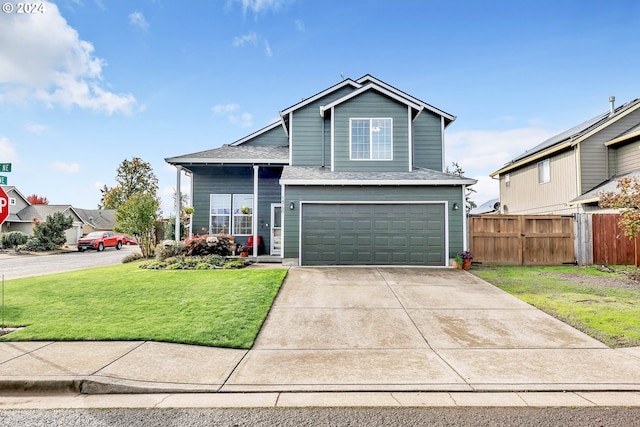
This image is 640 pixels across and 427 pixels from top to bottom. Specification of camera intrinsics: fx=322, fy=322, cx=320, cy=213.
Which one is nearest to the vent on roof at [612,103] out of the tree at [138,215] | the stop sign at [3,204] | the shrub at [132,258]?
the tree at [138,215]

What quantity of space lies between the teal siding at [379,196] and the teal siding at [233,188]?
345cm

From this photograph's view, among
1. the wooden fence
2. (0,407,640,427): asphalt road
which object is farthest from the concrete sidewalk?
the wooden fence

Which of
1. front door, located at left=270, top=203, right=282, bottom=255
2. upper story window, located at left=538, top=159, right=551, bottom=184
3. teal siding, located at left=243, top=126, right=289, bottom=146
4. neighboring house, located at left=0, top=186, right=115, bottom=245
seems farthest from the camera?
neighboring house, located at left=0, top=186, right=115, bottom=245

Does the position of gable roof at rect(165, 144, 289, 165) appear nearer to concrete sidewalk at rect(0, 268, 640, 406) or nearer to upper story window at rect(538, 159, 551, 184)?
concrete sidewalk at rect(0, 268, 640, 406)

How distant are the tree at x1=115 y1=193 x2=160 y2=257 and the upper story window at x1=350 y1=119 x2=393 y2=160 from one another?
9418 millimetres

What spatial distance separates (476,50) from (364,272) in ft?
36.7

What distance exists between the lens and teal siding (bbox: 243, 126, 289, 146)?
635 inches

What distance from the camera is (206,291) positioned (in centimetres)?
762

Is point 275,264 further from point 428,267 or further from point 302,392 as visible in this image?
point 302,392

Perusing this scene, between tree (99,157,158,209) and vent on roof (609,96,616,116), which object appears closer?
vent on roof (609,96,616,116)

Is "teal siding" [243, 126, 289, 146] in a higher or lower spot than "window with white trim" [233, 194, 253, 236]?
higher

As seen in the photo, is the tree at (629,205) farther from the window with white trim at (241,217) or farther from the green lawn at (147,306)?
the window with white trim at (241,217)

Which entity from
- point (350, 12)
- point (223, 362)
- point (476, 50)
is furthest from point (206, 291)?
point (476, 50)

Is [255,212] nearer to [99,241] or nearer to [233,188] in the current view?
[233,188]
